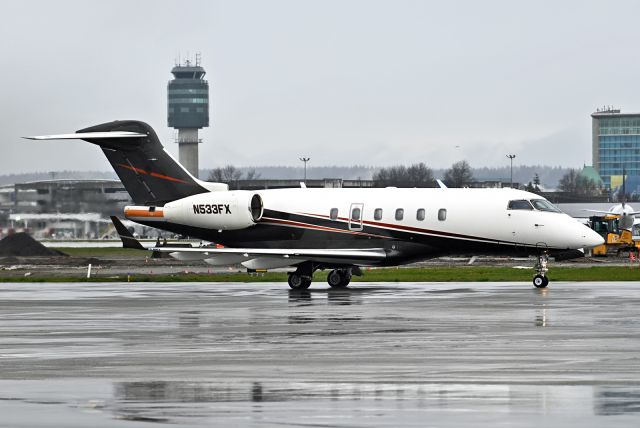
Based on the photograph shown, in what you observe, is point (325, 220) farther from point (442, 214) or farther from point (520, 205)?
point (520, 205)

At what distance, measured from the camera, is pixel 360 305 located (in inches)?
1158

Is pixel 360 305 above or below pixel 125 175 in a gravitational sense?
below

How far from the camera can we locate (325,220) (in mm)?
39812

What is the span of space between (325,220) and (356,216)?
1.10 m

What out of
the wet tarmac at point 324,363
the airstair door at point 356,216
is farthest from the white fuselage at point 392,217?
the wet tarmac at point 324,363

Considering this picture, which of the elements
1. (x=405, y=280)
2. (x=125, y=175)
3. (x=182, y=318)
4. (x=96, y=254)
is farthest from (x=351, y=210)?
(x=96, y=254)

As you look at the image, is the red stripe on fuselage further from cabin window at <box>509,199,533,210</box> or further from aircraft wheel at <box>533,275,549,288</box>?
aircraft wheel at <box>533,275,549,288</box>

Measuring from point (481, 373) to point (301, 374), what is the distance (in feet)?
7.58

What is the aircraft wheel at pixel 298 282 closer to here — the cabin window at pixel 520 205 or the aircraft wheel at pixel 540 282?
the cabin window at pixel 520 205

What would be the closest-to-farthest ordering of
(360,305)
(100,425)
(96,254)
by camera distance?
(100,425) < (360,305) < (96,254)

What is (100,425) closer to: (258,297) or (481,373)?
(481,373)

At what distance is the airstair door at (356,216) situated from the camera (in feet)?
129

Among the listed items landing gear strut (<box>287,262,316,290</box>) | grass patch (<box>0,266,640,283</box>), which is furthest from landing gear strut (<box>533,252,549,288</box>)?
landing gear strut (<box>287,262,316,290</box>)

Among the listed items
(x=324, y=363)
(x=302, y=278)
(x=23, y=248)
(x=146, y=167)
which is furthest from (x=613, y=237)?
(x=324, y=363)
